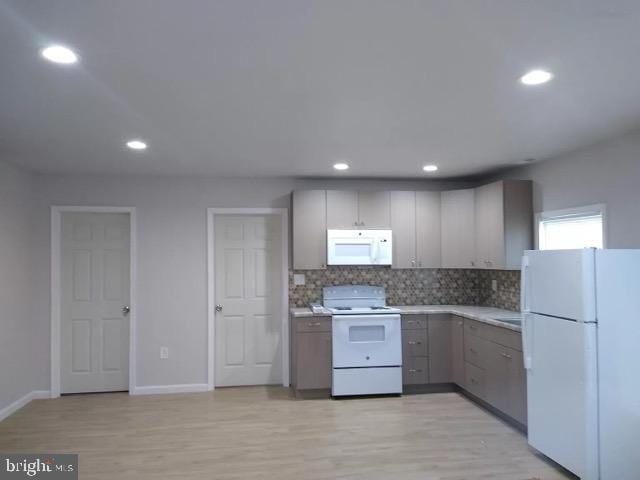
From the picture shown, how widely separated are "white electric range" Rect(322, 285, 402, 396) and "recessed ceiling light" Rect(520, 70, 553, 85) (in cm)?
297

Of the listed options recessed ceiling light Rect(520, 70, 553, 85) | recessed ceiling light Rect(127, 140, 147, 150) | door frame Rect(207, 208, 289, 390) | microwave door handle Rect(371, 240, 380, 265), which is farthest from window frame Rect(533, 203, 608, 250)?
recessed ceiling light Rect(127, 140, 147, 150)

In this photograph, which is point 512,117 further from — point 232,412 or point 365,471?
point 232,412

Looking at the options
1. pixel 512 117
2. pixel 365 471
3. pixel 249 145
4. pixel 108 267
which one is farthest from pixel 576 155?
pixel 108 267

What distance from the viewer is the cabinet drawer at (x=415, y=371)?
4.88 m

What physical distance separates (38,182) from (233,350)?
2800 mm

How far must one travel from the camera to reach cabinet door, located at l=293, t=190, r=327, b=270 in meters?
5.05

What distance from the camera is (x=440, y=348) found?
4.94 meters

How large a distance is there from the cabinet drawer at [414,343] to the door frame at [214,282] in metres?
1.36

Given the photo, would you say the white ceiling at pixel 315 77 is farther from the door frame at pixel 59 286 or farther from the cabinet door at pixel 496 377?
the cabinet door at pixel 496 377

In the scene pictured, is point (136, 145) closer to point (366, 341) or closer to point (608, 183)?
point (366, 341)

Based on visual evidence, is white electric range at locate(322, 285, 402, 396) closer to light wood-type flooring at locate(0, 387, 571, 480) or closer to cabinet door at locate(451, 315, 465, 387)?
light wood-type flooring at locate(0, 387, 571, 480)

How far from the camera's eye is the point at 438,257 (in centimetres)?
529

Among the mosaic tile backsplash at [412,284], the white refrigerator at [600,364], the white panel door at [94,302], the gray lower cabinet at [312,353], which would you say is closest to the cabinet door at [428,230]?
the mosaic tile backsplash at [412,284]

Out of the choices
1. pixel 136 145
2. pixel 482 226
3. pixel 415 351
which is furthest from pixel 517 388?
pixel 136 145
